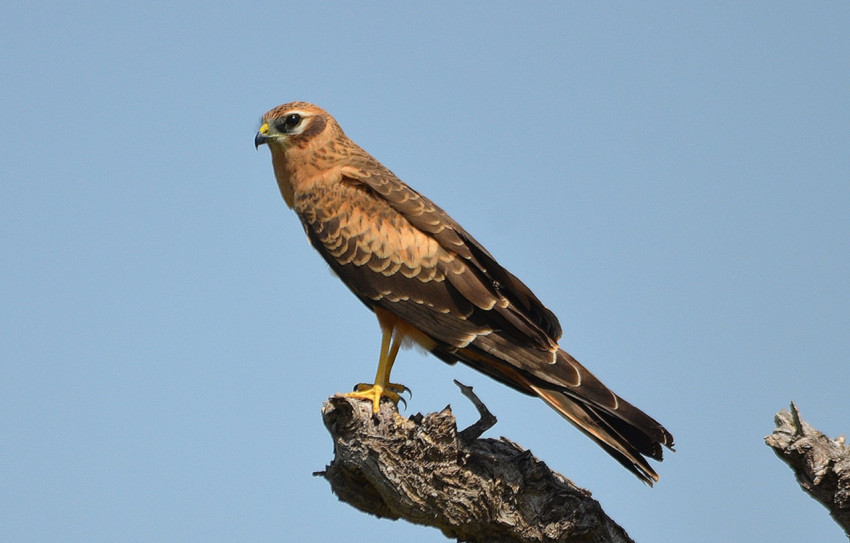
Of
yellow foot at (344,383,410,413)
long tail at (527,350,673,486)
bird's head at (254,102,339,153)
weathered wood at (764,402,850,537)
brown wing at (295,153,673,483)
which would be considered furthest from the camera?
bird's head at (254,102,339,153)

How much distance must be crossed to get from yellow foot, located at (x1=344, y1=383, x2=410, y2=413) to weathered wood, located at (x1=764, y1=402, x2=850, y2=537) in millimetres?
2494

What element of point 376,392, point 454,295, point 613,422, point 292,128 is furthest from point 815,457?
point 292,128

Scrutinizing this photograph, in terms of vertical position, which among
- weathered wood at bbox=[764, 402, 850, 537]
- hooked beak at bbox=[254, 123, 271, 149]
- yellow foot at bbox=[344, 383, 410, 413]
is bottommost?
weathered wood at bbox=[764, 402, 850, 537]

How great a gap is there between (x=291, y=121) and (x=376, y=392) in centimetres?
265

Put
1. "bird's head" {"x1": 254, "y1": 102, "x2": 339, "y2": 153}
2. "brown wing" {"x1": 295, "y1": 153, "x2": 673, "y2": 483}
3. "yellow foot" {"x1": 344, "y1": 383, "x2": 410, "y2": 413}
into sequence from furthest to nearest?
"bird's head" {"x1": 254, "y1": 102, "x2": 339, "y2": 153} → "yellow foot" {"x1": 344, "y1": 383, "x2": 410, "y2": 413} → "brown wing" {"x1": 295, "y1": 153, "x2": 673, "y2": 483}

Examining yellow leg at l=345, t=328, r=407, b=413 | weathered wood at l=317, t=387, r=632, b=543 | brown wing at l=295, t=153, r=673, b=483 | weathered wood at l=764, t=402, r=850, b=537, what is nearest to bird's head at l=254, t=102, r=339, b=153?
brown wing at l=295, t=153, r=673, b=483

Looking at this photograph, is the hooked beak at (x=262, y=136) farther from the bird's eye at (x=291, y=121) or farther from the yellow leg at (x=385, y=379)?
the yellow leg at (x=385, y=379)

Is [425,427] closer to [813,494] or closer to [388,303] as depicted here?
[388,303]

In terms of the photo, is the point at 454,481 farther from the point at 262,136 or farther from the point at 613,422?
the point at 262,136

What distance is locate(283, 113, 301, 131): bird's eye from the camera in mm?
7781

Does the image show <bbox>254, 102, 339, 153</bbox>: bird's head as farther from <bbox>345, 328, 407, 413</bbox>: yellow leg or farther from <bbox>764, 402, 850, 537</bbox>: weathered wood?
<bbox>764, 402, 850, 537</bbox>: weathered wood

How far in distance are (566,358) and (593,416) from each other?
473 millimetres

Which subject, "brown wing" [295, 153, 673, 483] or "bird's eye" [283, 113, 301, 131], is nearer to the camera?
"brown wing" [295, 153, 673, 483]

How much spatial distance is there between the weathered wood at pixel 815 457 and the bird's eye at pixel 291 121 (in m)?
4.47
